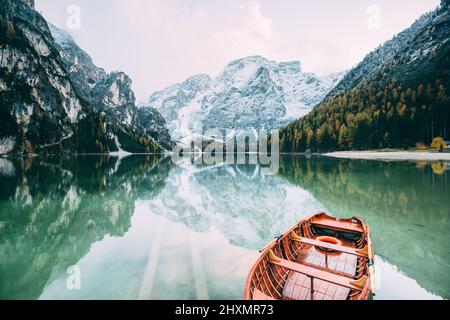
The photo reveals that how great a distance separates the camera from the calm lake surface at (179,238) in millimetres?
8484

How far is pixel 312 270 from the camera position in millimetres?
6902

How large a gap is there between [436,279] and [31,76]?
604 feet

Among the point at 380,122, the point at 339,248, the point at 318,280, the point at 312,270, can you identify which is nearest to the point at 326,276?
the point at 312,270

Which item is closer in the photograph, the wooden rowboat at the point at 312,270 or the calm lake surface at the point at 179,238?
the wooden rowboat at the point at 312,270

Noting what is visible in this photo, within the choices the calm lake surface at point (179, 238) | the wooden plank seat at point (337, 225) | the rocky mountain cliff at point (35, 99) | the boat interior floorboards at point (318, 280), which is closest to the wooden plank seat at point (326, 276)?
the boat interior floorboards at point (318, 280)

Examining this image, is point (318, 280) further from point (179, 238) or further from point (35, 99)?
point (35, 99)

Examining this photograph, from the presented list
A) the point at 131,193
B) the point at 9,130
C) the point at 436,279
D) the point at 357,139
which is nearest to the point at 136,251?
the point at 436,279

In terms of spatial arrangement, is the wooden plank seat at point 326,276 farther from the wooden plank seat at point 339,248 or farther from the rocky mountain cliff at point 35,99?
the rocky mountain cliff at point 35,99

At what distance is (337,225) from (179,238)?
833 centimetres

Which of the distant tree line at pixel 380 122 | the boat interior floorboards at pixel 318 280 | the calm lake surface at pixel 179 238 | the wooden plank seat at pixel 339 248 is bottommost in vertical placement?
the calm lake surface at pixel 179 238

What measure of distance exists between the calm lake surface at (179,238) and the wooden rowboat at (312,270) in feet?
4.38

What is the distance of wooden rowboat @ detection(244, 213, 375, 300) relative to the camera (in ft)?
20.7
